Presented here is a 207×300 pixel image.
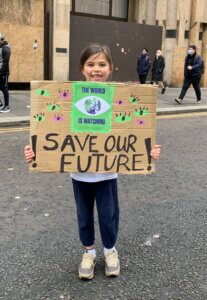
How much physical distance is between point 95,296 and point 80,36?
46.5 ft

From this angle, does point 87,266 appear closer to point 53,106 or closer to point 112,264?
point 112,264

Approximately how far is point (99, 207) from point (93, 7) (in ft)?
52.6

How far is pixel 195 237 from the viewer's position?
3.79 meters

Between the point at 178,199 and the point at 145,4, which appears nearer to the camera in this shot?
the point at 178,199

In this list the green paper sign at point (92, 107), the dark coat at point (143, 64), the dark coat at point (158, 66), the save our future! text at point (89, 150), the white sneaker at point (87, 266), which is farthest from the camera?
the dark coat at point (158, 66)

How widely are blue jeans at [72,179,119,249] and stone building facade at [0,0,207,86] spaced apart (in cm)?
1239

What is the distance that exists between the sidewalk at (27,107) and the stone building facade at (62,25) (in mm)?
1445

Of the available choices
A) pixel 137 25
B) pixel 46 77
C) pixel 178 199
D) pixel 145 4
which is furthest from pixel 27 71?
pixel 178 199

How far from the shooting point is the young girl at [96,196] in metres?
2.79

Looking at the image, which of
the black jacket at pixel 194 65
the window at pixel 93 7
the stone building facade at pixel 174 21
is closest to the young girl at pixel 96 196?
the black jacket at pixel 194 65

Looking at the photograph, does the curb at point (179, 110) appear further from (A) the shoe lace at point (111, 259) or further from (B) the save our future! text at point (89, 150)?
(B) the save our future! text at point (89, 150)

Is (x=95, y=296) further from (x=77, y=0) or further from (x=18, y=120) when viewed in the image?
(x=77, y=0)

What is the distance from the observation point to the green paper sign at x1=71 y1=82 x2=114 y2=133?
275 centimetres

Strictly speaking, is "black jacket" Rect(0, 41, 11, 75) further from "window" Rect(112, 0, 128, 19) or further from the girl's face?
"window" Rect(112, 0, 128, 19)
